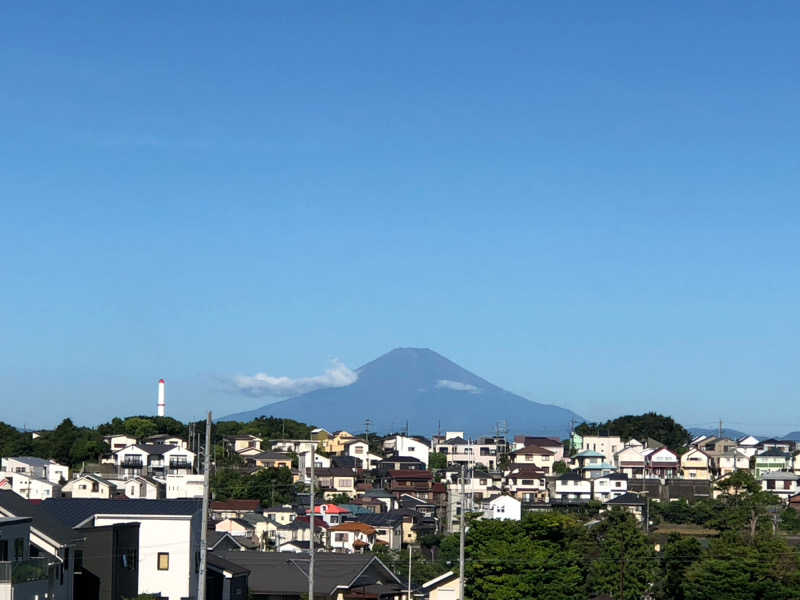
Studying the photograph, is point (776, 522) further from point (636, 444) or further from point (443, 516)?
point (636, 444)

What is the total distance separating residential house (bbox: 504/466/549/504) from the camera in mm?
81750

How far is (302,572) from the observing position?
39.9 meters

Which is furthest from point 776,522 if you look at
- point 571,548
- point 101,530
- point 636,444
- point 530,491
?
point 101,530

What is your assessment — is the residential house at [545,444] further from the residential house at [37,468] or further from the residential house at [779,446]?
the residential house at [37,468]

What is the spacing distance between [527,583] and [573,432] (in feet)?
224

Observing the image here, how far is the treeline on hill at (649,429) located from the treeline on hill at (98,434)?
1115 inches

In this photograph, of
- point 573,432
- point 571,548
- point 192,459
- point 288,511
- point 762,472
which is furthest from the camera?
point 573,432

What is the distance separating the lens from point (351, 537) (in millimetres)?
59969

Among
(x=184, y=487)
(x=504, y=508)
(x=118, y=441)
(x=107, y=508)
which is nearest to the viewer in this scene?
(x=107, y=508)

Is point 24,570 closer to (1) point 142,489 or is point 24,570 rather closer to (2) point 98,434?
(1) point 142,489

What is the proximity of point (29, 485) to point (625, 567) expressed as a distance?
3954 cm

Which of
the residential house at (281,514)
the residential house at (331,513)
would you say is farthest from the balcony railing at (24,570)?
the residential house at (331,513)

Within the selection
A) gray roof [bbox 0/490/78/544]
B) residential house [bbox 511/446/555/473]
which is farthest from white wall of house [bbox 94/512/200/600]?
residential house [bbox 511/446/555/473]

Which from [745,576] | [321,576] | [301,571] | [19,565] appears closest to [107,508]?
[19,565]
